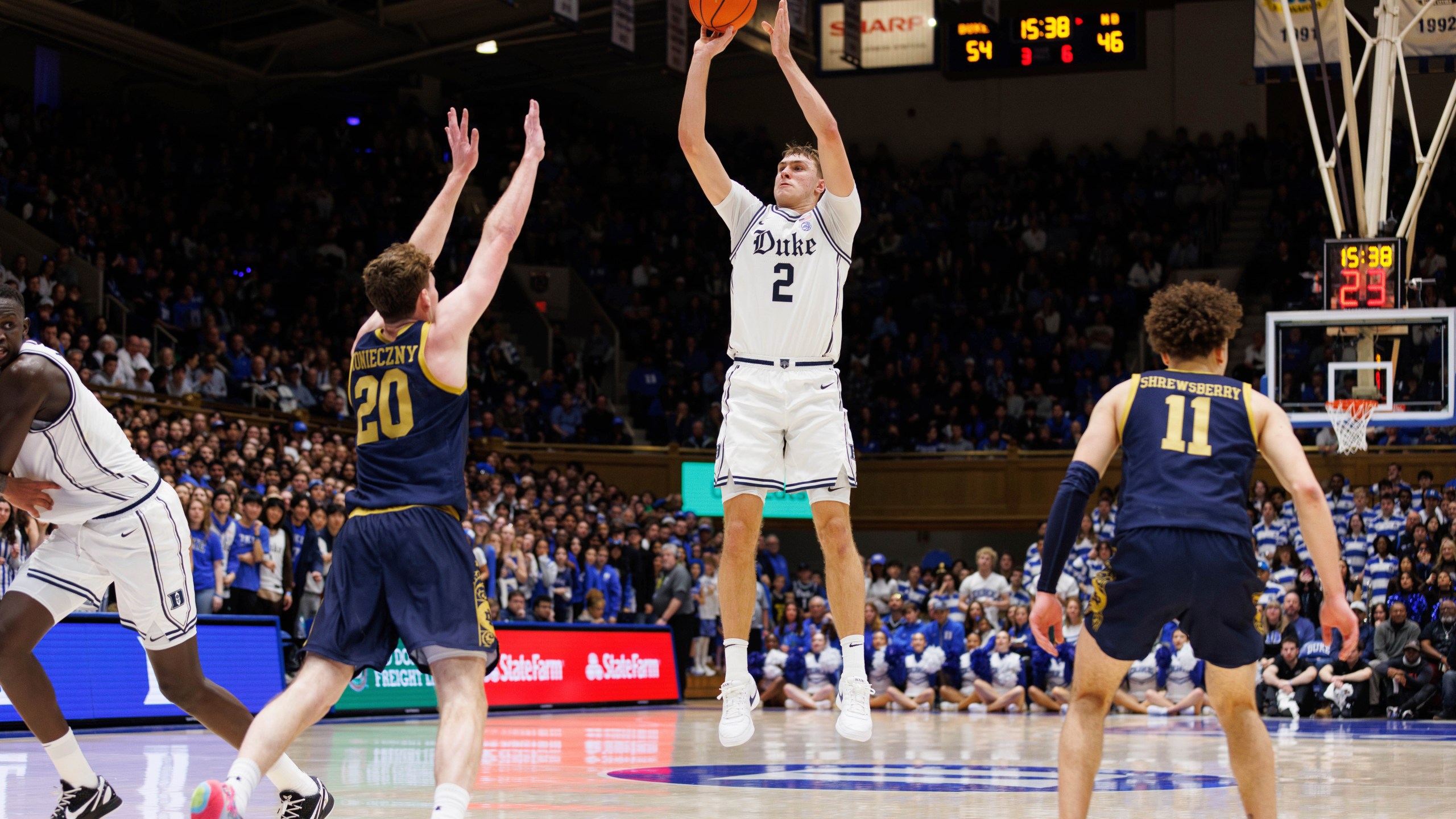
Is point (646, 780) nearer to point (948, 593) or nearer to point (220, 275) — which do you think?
point (948, 593)

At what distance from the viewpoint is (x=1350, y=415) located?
18000mm

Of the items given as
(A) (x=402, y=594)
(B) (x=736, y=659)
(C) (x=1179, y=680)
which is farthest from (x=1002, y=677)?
(A) (x=402, y=594)

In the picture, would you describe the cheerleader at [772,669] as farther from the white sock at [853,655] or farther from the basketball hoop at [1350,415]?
the white sock at [853,655]

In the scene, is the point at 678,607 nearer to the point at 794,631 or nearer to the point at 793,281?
the point at 794,631

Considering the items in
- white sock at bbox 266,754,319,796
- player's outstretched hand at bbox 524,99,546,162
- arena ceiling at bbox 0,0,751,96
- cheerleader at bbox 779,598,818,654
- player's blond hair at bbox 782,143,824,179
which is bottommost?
cheerleader at bbox 779,598,818,654

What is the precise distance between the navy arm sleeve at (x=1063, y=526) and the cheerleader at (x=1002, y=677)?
52.0 ft

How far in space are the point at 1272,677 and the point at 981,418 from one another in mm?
11083

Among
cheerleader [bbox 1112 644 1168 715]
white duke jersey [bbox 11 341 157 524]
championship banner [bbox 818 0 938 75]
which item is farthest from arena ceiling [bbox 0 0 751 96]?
white duke jersey [bbox 11 341 157 524]

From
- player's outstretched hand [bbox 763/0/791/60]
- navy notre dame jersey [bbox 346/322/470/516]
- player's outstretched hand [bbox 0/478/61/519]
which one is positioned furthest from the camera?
player's outstretched hand [bbox 763/0/791/60]

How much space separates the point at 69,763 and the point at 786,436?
3.77m

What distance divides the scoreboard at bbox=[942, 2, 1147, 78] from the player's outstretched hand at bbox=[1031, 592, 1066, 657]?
73.0 feet

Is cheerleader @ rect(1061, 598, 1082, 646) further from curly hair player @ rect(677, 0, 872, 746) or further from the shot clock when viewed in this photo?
curly hair player @ rect(677, 0, 872, 746)

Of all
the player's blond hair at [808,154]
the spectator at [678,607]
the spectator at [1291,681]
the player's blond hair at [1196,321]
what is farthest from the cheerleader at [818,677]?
the player's blond hair at [1196,321]

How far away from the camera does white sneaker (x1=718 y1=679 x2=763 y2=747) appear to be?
7.86 meters
